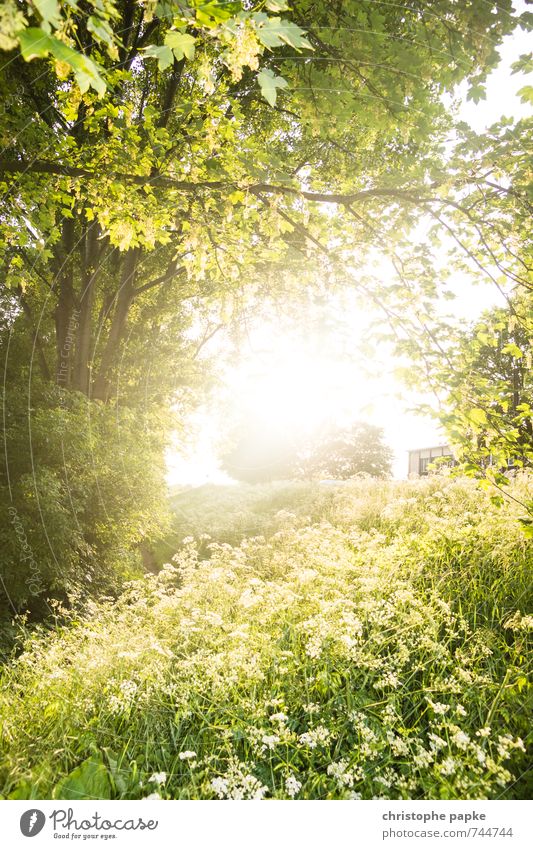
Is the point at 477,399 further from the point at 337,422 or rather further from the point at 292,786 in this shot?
the point at 292,786

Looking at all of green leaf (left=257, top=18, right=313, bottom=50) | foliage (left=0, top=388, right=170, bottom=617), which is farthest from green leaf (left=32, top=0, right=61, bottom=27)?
foliage (left=0, top=388, right=170, bottom=617)

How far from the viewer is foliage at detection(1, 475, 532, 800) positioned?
2.73 m

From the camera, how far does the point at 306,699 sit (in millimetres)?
3354

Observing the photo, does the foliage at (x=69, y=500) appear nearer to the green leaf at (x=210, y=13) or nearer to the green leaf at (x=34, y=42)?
the green leaf at (x=34, y=42)

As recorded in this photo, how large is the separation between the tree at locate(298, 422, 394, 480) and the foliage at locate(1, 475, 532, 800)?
93.9 feet

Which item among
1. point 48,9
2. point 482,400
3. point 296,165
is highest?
point 296,165

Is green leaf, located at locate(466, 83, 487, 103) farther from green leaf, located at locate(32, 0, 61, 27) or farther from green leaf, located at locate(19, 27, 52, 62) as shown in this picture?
green leaf, located at locate(19, 27, 52, 62)

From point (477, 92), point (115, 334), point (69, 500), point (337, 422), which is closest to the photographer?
point (477, 92)

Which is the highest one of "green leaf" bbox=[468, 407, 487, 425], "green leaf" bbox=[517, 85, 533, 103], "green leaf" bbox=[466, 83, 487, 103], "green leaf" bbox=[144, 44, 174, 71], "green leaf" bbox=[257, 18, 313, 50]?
"green leaf" bbox=[466, 83, 487, 103]

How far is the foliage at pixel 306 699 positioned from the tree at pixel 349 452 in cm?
2861
